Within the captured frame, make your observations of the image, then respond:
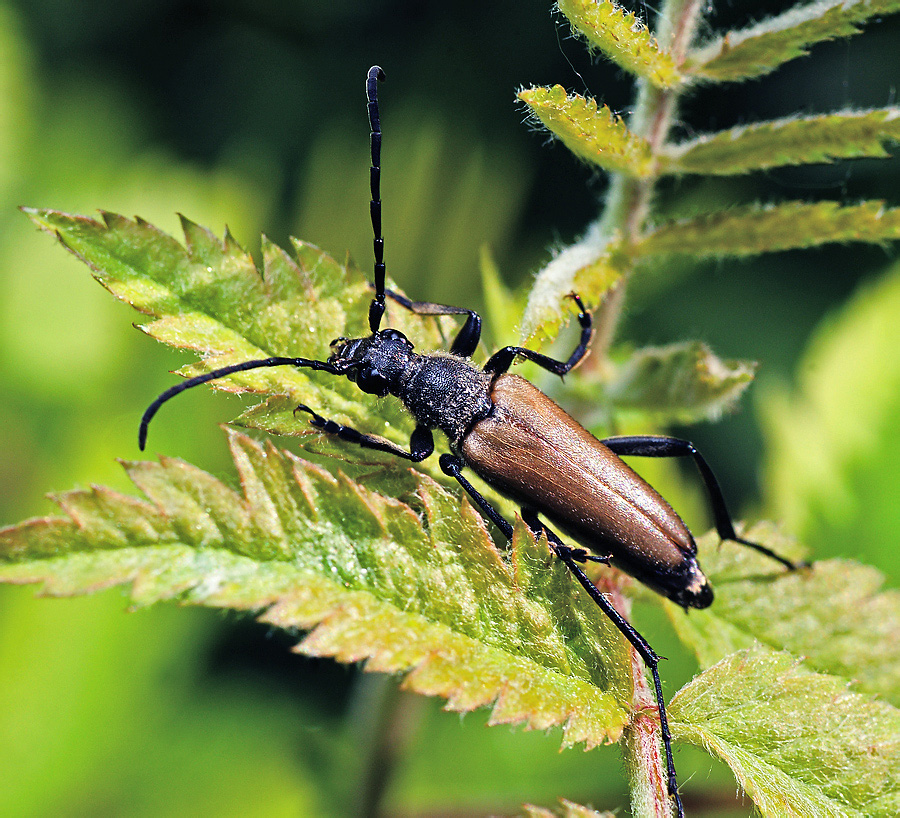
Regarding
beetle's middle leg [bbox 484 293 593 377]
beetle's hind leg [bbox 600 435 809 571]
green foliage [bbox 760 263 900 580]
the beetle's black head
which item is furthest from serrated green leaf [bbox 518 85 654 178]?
green foliage [bbox 760 263 900 580]

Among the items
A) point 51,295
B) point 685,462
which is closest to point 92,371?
point 51,295

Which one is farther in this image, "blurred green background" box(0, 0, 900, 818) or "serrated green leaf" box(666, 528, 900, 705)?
"blurred green background" box(0, 0, 900, 818)

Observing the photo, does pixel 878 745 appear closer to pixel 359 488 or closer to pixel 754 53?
pixel 359 488

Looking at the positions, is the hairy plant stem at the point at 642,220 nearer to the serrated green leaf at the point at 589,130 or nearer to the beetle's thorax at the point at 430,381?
the serrated green leaf at the point at 589,130

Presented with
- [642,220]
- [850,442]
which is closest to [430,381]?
[642,220]

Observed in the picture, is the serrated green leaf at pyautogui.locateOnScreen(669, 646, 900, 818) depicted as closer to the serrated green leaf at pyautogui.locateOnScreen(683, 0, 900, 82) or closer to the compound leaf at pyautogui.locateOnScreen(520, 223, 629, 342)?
the compound leaf at pyautogui.locateOnScreen(520, 223, 629, 342)
